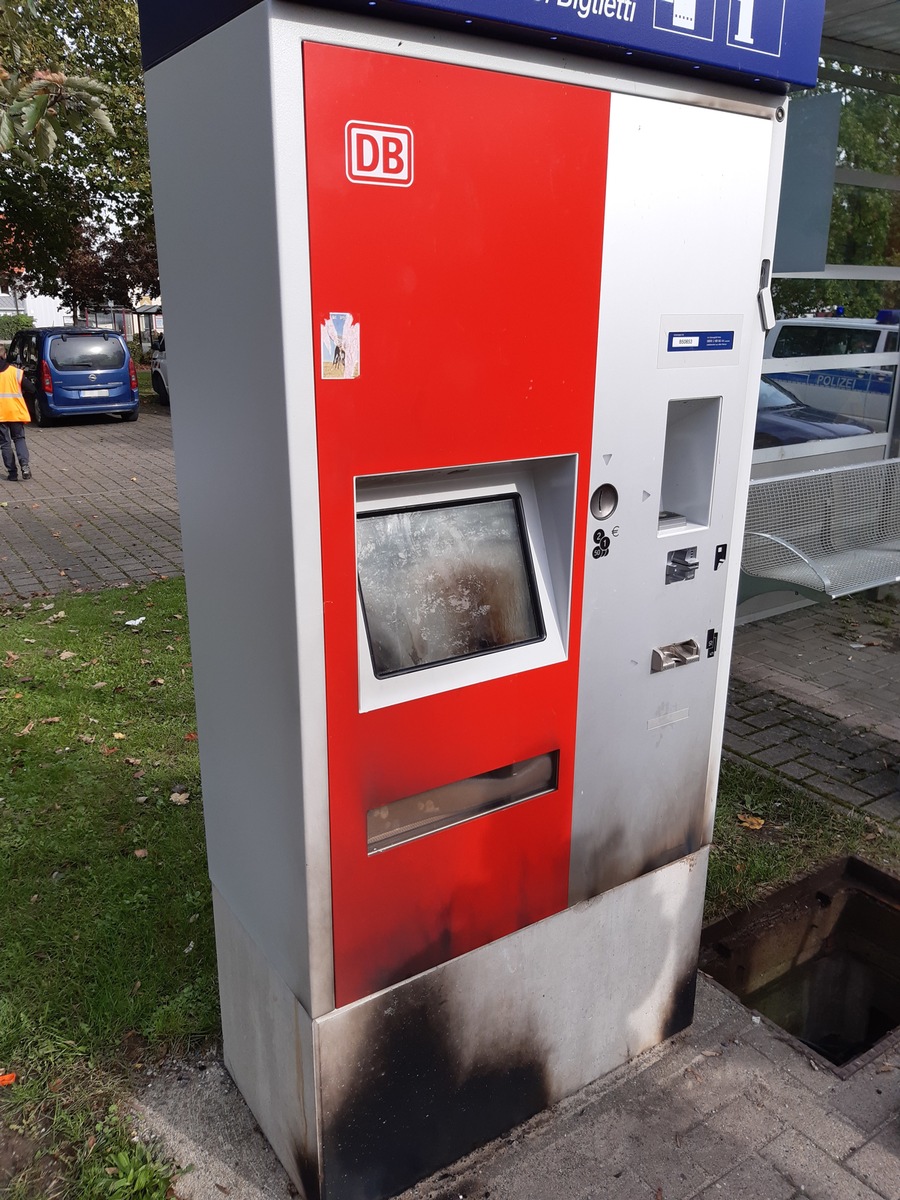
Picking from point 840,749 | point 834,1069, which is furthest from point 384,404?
point 840,749

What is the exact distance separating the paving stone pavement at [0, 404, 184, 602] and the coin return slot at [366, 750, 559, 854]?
18.7 feet

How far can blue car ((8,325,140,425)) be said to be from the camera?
52.6ft

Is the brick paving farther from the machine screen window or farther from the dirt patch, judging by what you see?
the dirt patch

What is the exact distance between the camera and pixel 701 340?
7.56 ft

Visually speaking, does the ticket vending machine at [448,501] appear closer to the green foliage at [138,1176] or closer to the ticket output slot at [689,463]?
the ticket output slot at [689,463]

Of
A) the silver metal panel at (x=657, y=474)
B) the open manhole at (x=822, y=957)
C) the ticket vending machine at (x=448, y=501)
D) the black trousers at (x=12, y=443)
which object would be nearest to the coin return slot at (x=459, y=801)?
the ticket vending machine at (x=448, y=501)

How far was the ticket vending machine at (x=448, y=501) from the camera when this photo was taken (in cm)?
178

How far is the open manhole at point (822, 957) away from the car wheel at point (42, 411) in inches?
610

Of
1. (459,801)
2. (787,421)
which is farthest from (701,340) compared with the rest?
(787,421)

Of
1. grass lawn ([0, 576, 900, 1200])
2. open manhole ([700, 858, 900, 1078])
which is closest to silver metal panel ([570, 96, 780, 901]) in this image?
open manhole ([700, 858, 900, 1078])

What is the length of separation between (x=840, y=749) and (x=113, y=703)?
3.78m

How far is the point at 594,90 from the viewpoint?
1991mm

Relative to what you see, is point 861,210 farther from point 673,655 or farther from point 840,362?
point 673,655

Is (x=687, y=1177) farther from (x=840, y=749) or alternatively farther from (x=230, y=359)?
(x=840, y=749)
